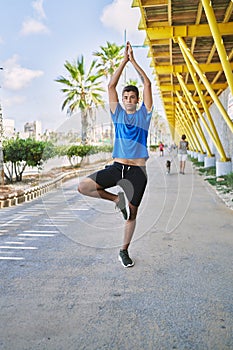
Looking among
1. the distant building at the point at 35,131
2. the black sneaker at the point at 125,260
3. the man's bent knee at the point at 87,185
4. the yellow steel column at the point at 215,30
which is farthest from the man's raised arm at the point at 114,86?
the distant building at the point at 35,131

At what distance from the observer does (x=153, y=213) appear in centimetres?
739

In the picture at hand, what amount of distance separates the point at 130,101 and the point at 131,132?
13.9 inches

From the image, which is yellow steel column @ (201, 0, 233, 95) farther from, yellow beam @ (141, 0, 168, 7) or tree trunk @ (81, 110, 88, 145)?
tree trunk @ (81, 110, 88, 145)

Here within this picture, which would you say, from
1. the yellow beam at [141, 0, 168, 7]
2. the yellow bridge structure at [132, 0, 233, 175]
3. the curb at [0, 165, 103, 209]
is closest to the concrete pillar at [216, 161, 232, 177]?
the yellow bridge structure at [132, 0, 233, 175]

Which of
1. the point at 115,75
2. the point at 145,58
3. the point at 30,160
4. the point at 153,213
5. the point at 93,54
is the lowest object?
the point at 153,213

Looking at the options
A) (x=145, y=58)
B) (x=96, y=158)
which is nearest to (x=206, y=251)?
(x=145, y=58)

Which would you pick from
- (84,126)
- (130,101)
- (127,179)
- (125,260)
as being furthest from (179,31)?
(84,126)

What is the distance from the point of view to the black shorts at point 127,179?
379cm

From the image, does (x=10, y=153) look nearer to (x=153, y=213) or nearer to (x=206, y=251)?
(x=153, y=213)

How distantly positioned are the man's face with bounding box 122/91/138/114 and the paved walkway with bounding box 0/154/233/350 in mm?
1669

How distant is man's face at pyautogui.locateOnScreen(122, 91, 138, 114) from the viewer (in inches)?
153

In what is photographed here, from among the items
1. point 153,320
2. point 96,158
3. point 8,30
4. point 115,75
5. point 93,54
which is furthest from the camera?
point 93,54

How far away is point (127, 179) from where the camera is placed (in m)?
3.79

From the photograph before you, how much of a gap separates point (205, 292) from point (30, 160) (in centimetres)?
1023
